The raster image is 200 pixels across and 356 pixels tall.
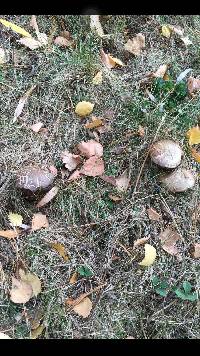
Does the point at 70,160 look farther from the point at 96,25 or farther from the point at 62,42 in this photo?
the point at 96,25

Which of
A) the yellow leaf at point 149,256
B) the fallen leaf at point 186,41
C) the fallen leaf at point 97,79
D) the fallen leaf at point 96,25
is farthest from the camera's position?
the fallen leaf at point 186,41

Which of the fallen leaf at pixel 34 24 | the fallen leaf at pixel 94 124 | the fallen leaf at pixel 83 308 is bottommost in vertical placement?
the fallen leaf at pixel 83 308

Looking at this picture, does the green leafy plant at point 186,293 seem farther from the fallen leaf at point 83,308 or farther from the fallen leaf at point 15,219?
the fallen leaf at point 15,219

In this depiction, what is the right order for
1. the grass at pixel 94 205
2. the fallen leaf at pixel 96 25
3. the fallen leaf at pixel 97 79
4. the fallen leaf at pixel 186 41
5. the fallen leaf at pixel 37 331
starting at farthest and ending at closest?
the fallen leaf at pixel 186 41, the fallen leaf at pixel 96 25, the fallen leaf at pixel 97 79, the grass at pixel 94 205, the fallen leaf at pixel 37 331

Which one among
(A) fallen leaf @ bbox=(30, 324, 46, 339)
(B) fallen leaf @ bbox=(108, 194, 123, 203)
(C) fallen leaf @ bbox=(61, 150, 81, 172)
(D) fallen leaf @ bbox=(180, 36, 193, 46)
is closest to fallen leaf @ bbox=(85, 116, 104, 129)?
(C) fallen leaf @ bbox=(61, 150, 81, 172)

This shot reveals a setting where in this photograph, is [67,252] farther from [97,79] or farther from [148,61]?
[148,61]

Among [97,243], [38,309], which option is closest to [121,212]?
[97,243]

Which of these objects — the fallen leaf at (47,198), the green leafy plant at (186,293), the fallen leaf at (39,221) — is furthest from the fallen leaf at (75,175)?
the green leafy plant at (186,293)

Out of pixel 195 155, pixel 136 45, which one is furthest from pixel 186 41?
pixel 195 155
